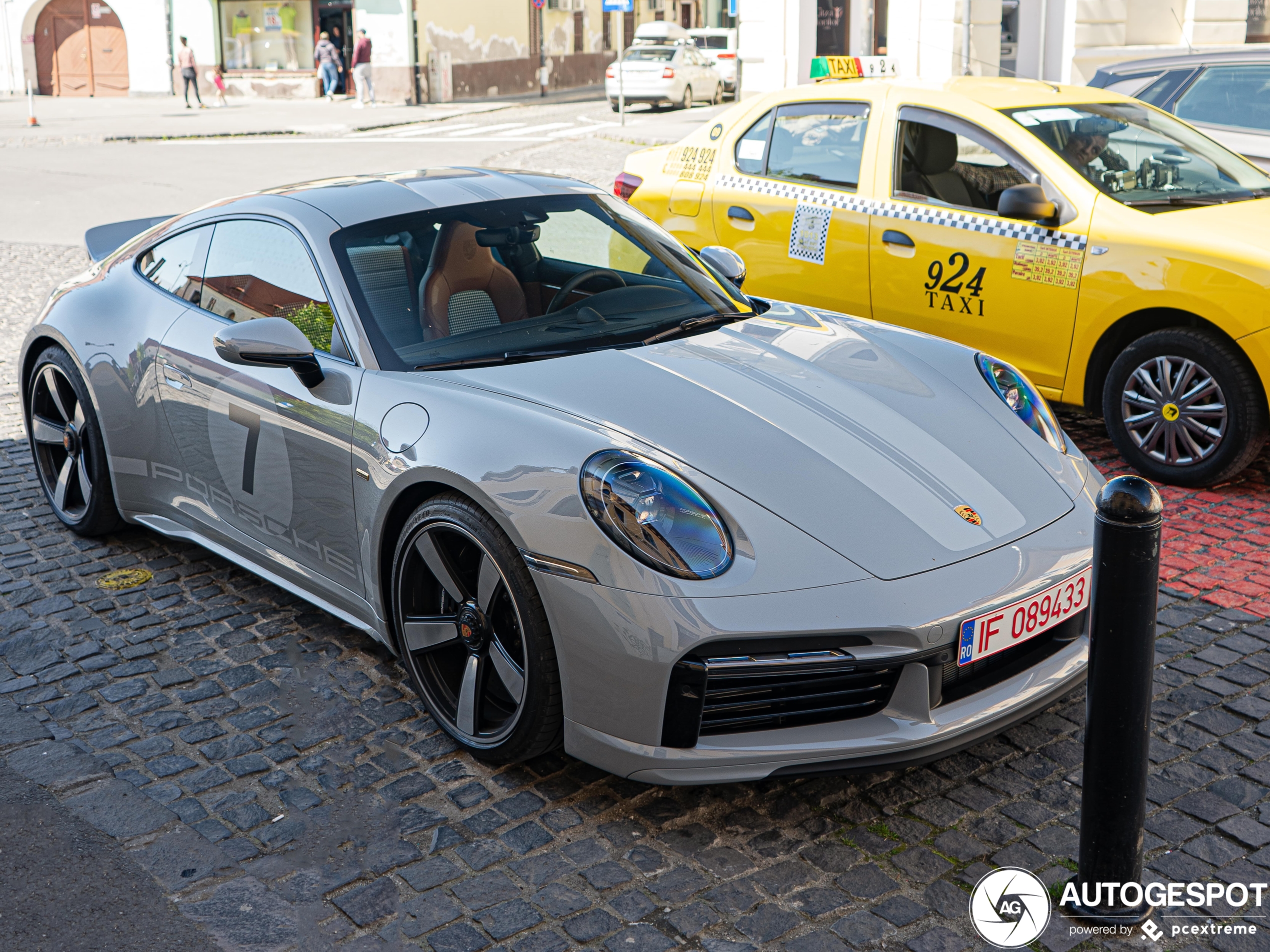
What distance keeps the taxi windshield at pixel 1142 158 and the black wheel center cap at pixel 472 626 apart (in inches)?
141

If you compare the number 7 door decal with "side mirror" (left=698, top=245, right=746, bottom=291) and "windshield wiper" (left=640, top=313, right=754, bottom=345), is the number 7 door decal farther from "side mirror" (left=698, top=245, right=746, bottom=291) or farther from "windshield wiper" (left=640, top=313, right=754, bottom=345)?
"side mirror" (left=698, top=245, right=746, bottom=291)

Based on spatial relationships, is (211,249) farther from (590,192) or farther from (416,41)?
(416,41)

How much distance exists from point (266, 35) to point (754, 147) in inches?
1284

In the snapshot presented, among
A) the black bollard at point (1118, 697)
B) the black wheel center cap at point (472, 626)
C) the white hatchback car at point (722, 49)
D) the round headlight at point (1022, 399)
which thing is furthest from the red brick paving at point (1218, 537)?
the white hatchback car at point (722, 49)

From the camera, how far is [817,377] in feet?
11.8

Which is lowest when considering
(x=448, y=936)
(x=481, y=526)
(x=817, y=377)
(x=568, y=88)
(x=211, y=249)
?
(x=448, y=936)

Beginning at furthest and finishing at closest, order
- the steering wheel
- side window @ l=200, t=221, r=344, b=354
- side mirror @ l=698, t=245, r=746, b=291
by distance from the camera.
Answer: side mirror @ l=698, t=245, r=746, b=291 → the steering wheel → side window @ l=200, t=221, r=344, b=354

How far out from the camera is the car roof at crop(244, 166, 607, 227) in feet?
13.2

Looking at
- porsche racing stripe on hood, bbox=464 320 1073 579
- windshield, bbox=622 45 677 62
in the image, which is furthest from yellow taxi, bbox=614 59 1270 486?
windshield, bbox=622 45 677 62

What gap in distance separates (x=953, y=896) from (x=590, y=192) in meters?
2.68

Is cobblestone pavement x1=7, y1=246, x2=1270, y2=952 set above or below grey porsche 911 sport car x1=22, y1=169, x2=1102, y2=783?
below

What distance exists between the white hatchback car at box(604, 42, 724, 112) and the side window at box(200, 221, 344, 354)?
79.8 feet

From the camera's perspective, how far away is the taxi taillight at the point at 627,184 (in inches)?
283

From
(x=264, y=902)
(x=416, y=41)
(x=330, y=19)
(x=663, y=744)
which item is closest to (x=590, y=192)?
(x=663, y=744)
